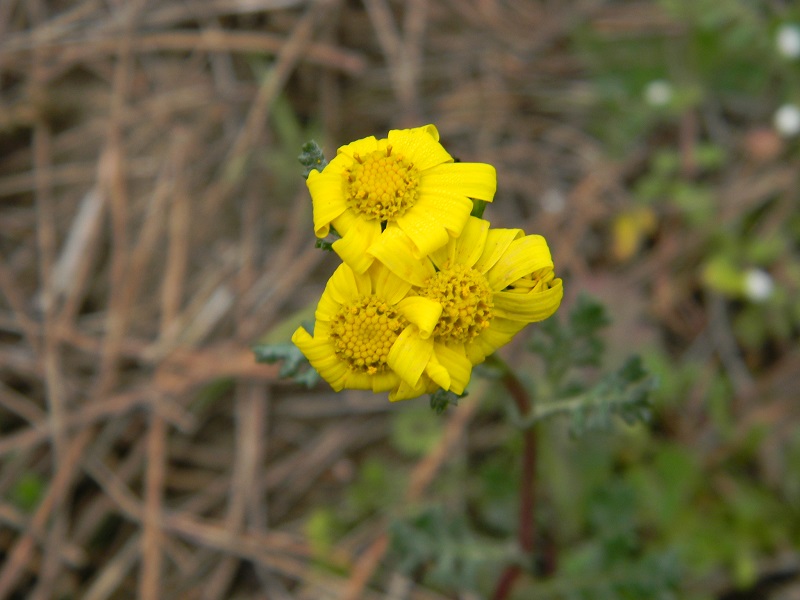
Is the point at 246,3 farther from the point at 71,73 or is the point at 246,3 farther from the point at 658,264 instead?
the point at 658,264

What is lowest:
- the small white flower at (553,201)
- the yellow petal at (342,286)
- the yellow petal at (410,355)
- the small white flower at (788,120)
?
the yellow petal at (410,355)

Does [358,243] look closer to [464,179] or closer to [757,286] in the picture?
[464,179]

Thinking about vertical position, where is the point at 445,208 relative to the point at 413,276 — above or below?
above

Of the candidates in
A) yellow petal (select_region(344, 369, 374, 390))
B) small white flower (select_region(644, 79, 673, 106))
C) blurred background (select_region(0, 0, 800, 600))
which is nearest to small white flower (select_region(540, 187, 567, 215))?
blurred background (select_region(0, 0, 800, 600))

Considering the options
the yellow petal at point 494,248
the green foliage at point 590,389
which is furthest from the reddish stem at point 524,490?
the yellow petal at point 494,248

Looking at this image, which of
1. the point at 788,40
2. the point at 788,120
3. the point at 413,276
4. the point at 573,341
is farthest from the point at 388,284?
the point at 788,40

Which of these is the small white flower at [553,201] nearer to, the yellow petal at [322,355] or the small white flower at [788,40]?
the small white flower at [788,40]

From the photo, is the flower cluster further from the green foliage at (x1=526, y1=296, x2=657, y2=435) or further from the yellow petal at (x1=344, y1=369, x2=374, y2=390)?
the green foliage at (x1=526, y1=296, x2=657, y2=435)
